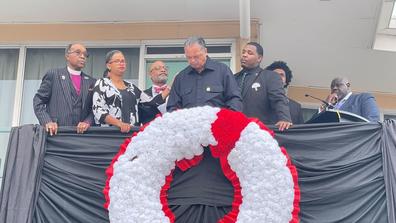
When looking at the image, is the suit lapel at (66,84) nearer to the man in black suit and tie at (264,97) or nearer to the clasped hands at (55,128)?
the clasped hands at (55,128)

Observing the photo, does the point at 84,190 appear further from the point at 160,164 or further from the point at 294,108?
the point at 294,108

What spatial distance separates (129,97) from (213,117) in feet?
3.07

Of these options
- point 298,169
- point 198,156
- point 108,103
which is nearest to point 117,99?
Answer: point 108,103

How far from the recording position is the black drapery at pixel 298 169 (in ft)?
16.6

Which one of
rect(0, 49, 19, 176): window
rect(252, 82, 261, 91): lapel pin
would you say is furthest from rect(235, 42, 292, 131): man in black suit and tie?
rect(0, 49, 19, 176): window

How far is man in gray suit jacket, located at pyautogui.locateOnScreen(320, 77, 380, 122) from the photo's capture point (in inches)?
229

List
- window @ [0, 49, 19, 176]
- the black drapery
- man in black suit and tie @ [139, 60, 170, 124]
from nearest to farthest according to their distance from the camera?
Answer: the black drapery
man in black suit and tie @ [139, 60, 170, 124]
window @ [0, 49, 19, 176]

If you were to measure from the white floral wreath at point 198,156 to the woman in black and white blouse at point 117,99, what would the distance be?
374 millimetres

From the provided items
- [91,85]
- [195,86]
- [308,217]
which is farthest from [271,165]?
[91,85]

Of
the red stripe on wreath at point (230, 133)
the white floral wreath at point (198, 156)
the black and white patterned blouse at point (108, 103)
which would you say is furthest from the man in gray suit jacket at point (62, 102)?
the red stripe on wreath at point (230, 133)

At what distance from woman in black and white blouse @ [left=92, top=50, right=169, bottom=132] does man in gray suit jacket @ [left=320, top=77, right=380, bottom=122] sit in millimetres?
1668

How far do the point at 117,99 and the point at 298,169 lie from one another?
5.30ft

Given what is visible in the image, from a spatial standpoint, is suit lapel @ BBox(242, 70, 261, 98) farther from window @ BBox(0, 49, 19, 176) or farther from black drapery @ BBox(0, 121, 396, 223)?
window @ BBox(0, 49, 19, 176)

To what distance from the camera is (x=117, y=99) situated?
5.46 meters
